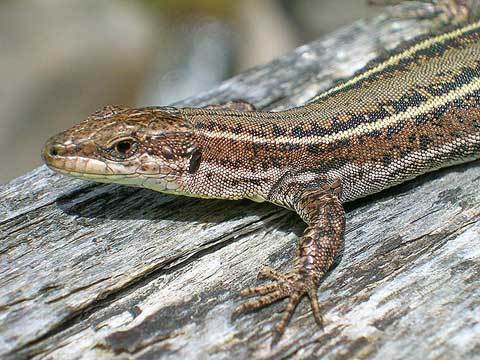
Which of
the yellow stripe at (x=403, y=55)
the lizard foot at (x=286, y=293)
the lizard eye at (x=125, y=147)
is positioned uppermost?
the lizard eye at (x=125, y=147)

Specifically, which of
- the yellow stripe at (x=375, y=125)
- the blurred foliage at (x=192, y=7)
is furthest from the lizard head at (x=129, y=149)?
the blurred foliage at (x=192, y=7)

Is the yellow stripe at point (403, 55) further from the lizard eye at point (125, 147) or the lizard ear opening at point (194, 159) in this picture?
the lizard eye at point (125, 147)

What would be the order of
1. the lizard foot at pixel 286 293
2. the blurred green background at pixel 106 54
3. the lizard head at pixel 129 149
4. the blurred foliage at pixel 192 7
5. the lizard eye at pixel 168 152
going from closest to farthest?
the lizard foot at pixel 286 293 < the lizard head at pixel 129 149 < the lizard eye at pixel 168 152 < the blurred green background at pixel 106 54 < the blurred foliage at pixel 192 7

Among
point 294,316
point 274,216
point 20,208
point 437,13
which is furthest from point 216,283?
point 437,13

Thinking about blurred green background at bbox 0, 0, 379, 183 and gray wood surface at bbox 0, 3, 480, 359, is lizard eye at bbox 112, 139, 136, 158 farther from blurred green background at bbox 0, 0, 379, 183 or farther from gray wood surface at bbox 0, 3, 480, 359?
blurred green background at bbox 0, 0, 379, 183

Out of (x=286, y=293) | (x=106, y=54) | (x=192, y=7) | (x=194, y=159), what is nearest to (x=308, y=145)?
(x=194, y=159)

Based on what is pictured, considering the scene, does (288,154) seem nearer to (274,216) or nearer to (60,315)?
(274,216)

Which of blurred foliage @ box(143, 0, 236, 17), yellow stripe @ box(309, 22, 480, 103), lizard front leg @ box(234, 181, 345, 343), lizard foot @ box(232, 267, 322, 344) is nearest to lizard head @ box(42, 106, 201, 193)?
lizard front leg @ box(234, 181, 345, 343)

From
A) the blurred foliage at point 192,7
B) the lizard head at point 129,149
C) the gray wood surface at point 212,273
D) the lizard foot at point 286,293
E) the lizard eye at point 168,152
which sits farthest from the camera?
the blurred foliage at point 192,7
